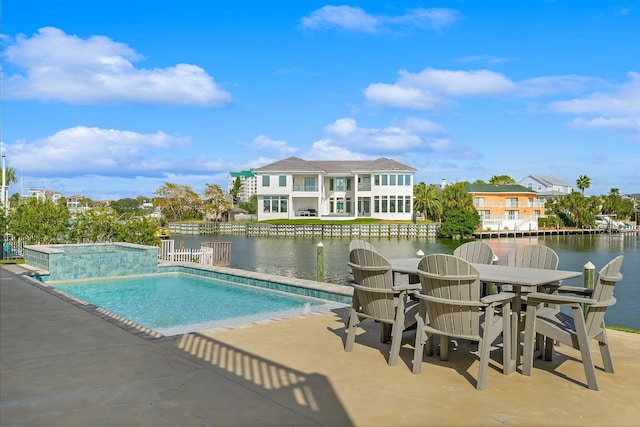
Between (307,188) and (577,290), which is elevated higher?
(307,188)

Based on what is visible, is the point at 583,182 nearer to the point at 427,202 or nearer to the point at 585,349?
the point at 427,202

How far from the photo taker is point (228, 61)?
68.8ft

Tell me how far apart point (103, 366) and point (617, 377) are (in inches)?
157

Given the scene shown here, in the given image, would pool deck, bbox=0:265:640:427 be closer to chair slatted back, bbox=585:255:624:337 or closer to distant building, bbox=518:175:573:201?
Answer: chair slatted back, bbox=585:255:624:337

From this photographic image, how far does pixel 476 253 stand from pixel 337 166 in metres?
48.3

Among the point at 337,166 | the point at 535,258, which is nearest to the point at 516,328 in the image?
the point at 535,258

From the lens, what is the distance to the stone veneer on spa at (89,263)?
473 inches

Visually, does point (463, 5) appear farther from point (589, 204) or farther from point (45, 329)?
point (589, 204)

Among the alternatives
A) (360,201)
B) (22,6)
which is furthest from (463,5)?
(360,201)

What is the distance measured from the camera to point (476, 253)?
5.77m

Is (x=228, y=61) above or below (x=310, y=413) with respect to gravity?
above

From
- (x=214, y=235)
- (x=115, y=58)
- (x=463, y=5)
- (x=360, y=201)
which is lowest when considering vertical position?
(x=214, y=235)

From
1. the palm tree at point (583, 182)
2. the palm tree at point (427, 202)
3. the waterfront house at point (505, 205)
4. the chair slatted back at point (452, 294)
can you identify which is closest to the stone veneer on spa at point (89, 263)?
the chair slatted back at point (452, 294)

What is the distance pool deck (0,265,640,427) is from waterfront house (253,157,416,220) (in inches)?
1788
